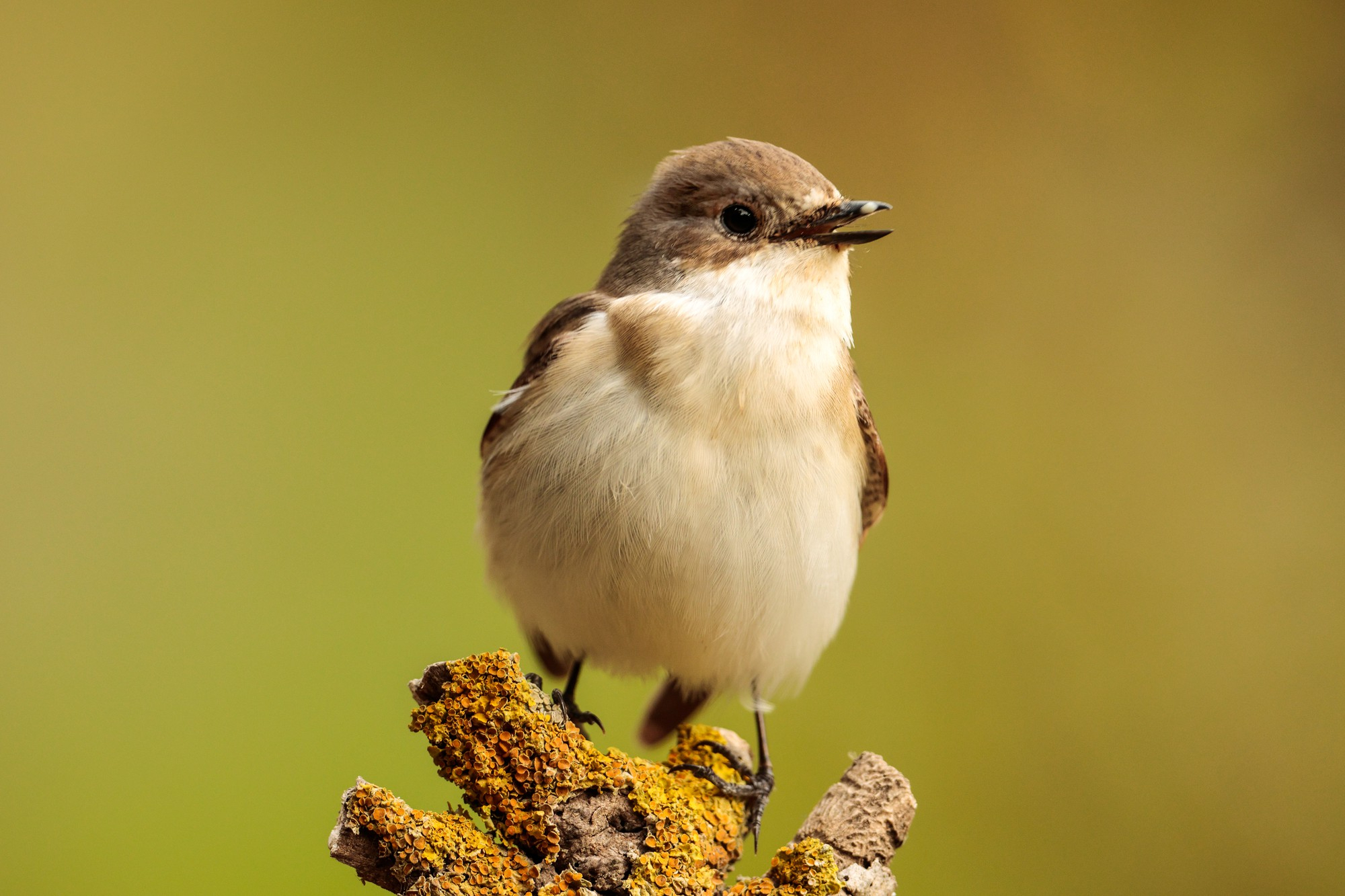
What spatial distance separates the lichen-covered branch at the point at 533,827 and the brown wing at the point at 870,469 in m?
0.73

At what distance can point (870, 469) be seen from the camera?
6.80ft

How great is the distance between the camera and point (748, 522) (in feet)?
5.68

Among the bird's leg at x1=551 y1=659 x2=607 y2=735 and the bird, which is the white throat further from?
the bird's leg at x1=551 y1=659 x2=607 y2=735

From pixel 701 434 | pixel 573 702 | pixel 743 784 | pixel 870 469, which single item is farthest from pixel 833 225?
pixel 573 702

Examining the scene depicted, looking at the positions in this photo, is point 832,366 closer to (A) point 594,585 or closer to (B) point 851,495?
(B) point 851,495

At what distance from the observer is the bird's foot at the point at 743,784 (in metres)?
1.75

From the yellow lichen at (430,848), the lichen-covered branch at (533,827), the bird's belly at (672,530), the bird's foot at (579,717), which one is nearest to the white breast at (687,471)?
the bird's belly at (672,530)

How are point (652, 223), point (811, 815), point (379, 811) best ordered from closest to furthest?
point (379, 811), point (811, 815), point (652, 223)

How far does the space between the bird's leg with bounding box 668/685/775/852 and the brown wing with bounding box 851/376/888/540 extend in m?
0.49

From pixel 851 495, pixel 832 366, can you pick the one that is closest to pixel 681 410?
pixel 832 366

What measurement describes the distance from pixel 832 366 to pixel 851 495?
0.87 feet

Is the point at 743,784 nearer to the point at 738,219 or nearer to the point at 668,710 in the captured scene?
the point at 668,710

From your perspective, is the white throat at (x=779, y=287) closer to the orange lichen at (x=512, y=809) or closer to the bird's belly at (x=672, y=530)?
the bird's belly at (x=672, y=530)

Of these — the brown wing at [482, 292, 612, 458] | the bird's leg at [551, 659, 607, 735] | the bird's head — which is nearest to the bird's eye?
the bird's head
